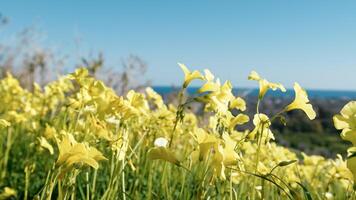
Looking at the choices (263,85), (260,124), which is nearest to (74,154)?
(260,124)

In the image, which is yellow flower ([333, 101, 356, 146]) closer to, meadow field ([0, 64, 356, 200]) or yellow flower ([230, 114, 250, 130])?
meadow field ([0, 64, 356, 200])

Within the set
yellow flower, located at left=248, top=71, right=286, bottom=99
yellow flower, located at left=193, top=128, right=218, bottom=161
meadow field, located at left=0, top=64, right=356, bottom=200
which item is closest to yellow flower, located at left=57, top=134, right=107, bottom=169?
meadow field, located at left=0, top=64, right=356, bottom=200

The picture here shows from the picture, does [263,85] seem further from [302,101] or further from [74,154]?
[74,154]

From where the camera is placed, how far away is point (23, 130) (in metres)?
4.58

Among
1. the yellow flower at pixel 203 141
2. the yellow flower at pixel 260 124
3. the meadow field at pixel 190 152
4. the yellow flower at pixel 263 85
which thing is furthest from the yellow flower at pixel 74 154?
the yellow flower at pixel 263 85

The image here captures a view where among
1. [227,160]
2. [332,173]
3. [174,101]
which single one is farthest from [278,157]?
[174,101]

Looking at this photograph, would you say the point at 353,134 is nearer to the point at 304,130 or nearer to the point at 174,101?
the point at 174,101

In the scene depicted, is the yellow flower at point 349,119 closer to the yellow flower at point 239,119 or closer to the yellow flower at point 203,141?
the yellow flower at point 203,141

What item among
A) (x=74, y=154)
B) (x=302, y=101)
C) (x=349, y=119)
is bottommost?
(x=74, y=154)

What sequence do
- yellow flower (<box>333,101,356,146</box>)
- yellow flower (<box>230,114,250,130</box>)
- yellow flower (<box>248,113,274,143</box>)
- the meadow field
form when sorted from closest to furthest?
yellow flower (<box>333,101,356,146</box>), the meadow field, yellow flower (<box>248,113,274,143</box>), yellow flower (<box>230,114,250,130</box>)

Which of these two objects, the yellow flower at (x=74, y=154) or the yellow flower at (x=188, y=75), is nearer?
the yellow flower at (x=74, y=154)

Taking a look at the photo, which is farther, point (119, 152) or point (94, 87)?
point (94, 87)

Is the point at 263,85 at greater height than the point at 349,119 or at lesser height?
greater

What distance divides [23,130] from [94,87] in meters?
2.75
